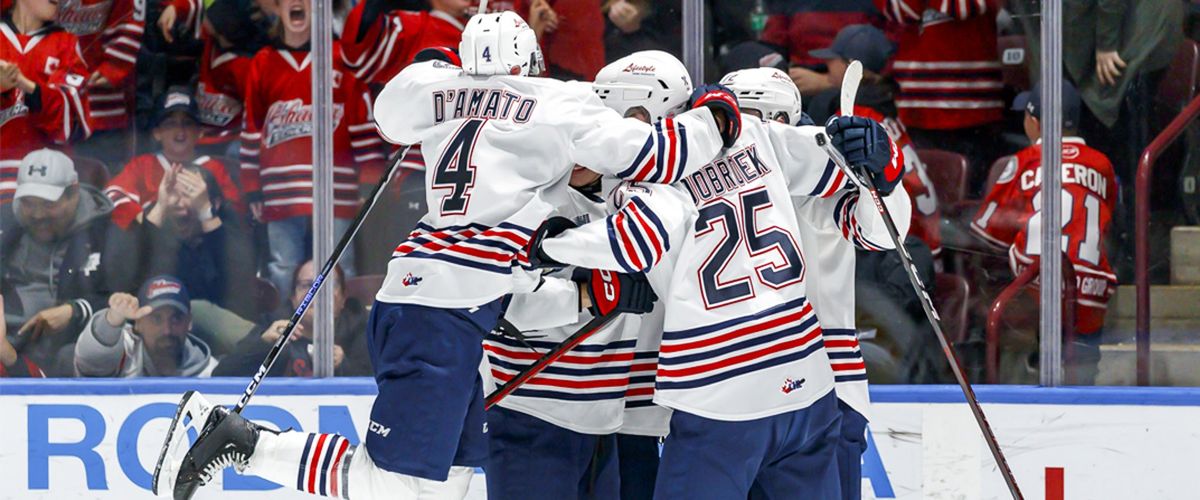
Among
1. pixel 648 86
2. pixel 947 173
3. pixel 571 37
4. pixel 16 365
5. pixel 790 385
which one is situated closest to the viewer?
pixel 790 385

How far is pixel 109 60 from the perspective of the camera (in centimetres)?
418

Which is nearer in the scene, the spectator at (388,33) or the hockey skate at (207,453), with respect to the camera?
the hockey skate at (207,453)

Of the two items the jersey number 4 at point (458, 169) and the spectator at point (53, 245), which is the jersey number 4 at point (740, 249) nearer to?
the jersey number 4 at point (458, 169)

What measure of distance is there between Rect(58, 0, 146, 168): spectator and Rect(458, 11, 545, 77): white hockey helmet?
178 centimetres

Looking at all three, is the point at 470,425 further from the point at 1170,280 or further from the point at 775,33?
the point at 1170,280

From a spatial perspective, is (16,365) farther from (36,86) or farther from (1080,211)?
(1080,211)

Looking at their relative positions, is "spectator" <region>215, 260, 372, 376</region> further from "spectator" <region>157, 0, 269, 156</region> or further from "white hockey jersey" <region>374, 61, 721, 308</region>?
"white hockey jersey" <region>374, 61, 721, 308</region>

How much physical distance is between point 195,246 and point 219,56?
554mm

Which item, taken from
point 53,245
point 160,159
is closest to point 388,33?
point 160,159

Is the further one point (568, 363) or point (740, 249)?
point (568, 363)

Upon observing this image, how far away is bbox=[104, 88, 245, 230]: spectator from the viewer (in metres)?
4.16

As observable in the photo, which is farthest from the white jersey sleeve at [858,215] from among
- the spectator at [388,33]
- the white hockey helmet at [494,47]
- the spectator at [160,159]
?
the spectator at [160,159]

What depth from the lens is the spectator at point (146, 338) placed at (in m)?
4.09

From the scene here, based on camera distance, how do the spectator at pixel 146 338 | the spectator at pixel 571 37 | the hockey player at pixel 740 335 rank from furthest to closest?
the spectator at pixel 146 338
the spectator at pixel 571 37
the hockey player at pixel 740 335
